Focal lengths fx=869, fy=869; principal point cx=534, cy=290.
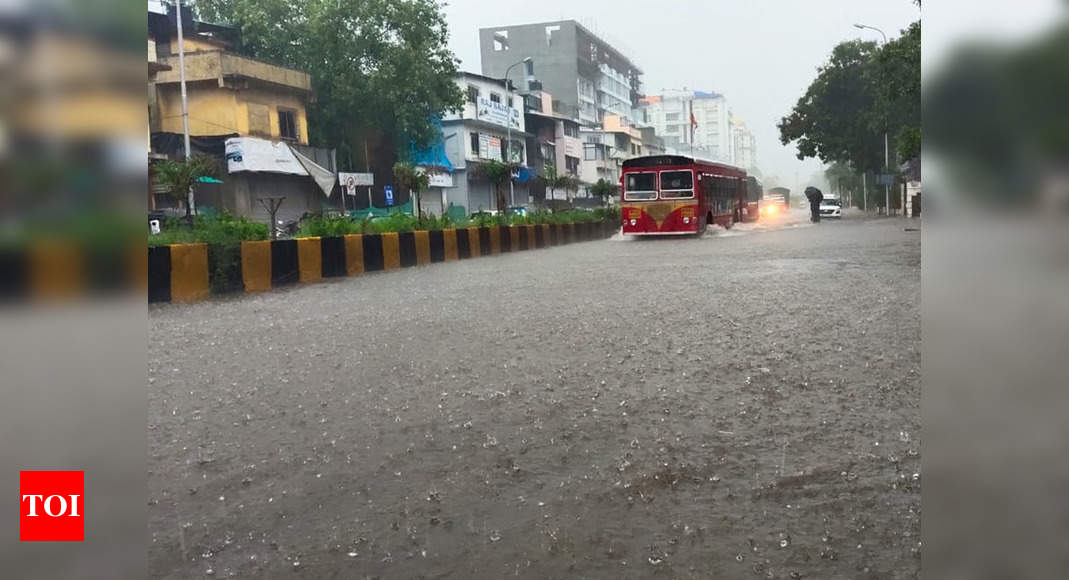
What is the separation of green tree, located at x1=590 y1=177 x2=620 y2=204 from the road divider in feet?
22.3

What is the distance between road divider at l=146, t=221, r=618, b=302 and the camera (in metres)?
6.45

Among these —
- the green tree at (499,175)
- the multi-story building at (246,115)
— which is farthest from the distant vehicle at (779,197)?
the green tree at (499,175)

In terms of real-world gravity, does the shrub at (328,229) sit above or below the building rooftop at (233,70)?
below

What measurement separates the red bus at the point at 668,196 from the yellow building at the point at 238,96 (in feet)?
36.4

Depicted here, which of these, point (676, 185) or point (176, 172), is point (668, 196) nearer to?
point (676, 185)

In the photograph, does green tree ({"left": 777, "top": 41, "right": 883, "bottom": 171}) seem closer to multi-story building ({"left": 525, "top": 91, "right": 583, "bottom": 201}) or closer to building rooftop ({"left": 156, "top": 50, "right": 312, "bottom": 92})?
building rooftop ({"left": 156, "top": 50, "right": 312, "bottom": 92})

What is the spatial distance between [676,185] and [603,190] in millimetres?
6492

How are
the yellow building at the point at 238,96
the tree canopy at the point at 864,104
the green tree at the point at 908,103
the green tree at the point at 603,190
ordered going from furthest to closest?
1. the green tree at the point at 603,190
2. the yellow building at the point at 238,96
3. the tree canopy at the point at 864,104
4. the green tree at the point at 908,103

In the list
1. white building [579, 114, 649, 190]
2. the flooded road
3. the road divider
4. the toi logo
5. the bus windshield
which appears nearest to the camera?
the toi logo

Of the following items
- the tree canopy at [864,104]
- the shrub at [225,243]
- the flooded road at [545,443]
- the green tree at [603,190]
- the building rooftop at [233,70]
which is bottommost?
the flooded road at [545,443]

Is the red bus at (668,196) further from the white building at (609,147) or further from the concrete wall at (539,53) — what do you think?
the concrete wall at (539,53)

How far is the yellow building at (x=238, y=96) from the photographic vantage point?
7.13 feet

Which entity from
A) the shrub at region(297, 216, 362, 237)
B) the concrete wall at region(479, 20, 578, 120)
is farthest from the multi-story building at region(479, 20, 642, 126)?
the shrub at region(297, 216, 362, 237)

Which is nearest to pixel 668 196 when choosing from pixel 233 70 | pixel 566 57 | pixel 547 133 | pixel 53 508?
pixel 547 133
